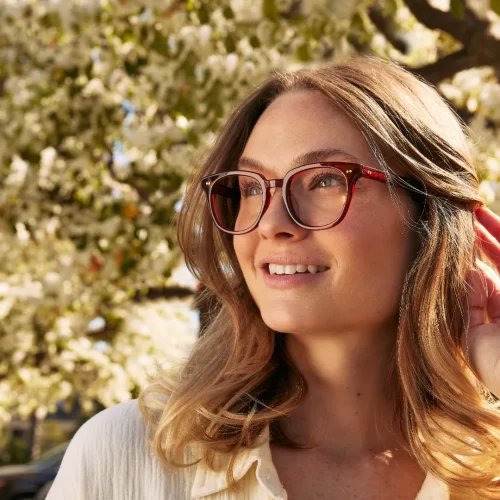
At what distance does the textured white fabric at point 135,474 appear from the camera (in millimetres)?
2031

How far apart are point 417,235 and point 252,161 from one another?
0.41 meters

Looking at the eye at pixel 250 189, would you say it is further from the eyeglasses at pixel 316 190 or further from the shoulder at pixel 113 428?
the shoulder at pixel 113 428

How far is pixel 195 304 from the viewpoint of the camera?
279 centimetres

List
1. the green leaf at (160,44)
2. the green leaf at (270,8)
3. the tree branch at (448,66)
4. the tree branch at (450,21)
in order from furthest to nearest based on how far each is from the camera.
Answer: the green leaf at (160,44)
the tree branch at (448,66)
the tree branch at (450,21)
the green leaf at (270,8)

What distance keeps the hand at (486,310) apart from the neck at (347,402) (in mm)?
205

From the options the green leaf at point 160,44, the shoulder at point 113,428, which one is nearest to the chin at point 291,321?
the shoulder at point 113,428

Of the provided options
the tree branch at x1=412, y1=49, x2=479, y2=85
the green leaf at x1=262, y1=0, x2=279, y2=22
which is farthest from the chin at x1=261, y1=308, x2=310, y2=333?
the tree branch at x1=412, y1=49, x2=479, y2=85

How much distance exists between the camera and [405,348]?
7.23ft

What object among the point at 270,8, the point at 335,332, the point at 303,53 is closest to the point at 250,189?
the point at 335,332

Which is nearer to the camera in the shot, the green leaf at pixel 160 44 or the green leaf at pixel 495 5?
the green leaf at pixel 495 5

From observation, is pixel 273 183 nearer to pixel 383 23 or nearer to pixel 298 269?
pixel 298 269

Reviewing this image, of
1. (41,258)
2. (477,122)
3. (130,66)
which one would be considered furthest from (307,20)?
(41,258)

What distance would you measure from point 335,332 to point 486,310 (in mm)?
438

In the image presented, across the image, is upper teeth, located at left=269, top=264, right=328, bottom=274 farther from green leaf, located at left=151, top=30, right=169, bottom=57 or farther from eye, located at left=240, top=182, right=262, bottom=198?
green leaf, located at left=151, top=30, right=169, bottom=57
